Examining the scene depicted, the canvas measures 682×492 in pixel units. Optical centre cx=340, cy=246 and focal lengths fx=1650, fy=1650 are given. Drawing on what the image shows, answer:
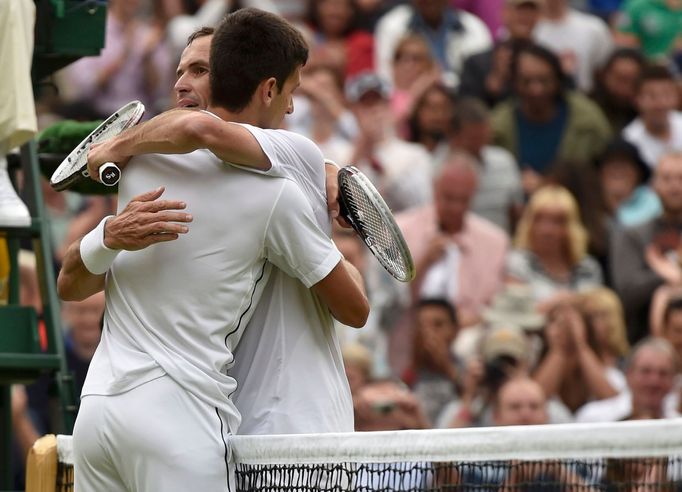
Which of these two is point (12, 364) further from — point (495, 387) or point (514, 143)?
point (514, 143)

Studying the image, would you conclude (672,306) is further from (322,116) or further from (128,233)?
(128,233)

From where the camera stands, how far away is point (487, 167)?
478 inches

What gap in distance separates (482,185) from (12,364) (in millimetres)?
5912

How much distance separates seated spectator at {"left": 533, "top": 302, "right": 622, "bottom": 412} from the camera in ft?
34.4

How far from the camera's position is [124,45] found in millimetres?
13172

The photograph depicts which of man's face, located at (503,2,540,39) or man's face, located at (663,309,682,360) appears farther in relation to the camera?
man's face, located at (503,2,540,39)

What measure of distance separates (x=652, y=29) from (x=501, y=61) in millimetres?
1946

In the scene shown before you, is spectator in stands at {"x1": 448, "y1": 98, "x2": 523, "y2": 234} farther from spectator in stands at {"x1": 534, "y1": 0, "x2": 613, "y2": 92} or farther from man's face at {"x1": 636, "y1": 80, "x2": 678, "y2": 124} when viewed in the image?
spectator in stands at {"x1": 534, "y1": 0, "x2": 613, "y2": 92}

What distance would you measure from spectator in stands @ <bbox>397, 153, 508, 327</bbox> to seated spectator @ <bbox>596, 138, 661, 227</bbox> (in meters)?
1.03

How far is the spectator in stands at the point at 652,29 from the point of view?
1412 centimetres

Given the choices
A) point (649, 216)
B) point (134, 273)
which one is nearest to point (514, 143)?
point (649, 216)

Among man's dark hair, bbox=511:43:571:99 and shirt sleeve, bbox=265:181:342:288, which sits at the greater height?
shirt sleeve, bbox=265:181:342:288

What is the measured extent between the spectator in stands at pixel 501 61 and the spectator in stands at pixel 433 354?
260 cm

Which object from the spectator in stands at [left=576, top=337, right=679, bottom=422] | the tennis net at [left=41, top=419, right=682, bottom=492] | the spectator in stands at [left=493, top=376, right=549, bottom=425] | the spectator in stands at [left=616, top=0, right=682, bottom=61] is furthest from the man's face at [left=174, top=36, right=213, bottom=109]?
the spectator in stands at [left=616, top=0, right=682, bottom=61]
